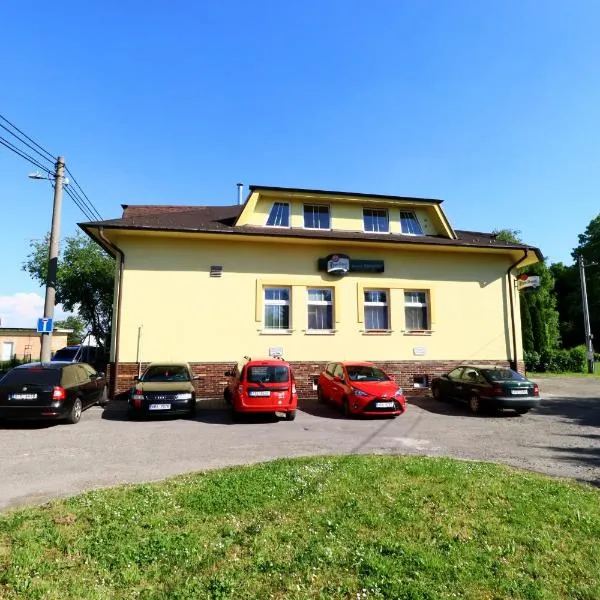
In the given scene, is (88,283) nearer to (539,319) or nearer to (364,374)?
(364,374)

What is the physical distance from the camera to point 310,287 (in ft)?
52.0

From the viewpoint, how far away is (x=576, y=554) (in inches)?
145

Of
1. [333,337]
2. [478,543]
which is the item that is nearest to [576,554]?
[478,543]

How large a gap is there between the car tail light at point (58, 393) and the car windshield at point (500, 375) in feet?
38.7

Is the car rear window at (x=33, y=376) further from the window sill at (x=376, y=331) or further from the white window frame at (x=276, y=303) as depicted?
the window sill at (x=376, y=331)

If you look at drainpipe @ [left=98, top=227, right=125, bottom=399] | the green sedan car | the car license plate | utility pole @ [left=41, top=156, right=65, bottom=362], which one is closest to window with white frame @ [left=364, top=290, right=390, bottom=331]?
the green sedan car

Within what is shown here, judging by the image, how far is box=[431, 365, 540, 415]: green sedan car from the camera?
38.5ft

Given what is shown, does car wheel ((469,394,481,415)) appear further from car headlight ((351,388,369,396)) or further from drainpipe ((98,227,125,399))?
drainpipe ((98,227,125,399))

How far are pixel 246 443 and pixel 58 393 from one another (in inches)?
202

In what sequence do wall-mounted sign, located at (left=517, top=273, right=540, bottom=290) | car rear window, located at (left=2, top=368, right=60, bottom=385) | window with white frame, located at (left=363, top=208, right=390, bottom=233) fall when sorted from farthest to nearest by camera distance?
window with white frame, located at (left=363, top=208, right=390, bottom=233) < wall-mounted sign, located at (left=517, top=273, right=540, bottom=290) < car rear window, located at (left=2, top=368, right=60, bottom=385)

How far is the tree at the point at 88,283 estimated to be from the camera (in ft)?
98.2

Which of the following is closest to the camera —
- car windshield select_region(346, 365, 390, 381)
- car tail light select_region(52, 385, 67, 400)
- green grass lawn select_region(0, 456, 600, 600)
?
green grass lawn select_region(0, 456, 600, 600)

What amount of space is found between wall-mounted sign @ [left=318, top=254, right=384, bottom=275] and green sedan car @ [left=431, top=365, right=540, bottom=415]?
5.14 meters

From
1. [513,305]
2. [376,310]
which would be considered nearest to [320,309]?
[376,310]
